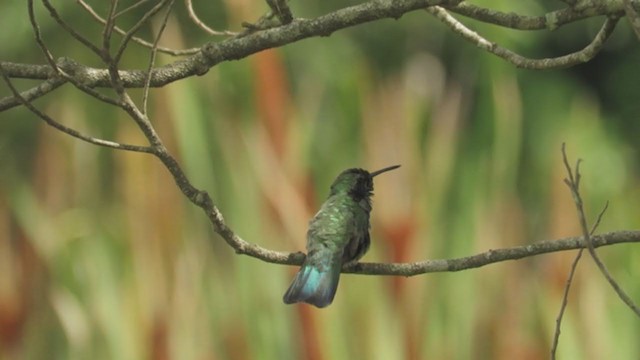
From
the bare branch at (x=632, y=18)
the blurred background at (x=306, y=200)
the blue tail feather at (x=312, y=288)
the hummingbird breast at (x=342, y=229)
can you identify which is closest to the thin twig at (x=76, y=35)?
the bare branch at (x=632, y=18)

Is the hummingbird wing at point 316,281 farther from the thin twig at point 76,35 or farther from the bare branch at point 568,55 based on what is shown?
the thin twig at point 76,35

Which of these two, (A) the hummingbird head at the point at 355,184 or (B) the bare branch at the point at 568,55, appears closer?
(B) the bare branch at the point at 568,55

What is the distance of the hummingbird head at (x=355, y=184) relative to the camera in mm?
5113

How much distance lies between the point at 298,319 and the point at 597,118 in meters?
2.40

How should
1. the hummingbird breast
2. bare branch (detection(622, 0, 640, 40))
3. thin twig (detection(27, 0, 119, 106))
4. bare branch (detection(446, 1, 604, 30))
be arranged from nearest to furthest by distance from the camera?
1. bare branch (detection(622, 0, 640, 40))
2. thin twig (detection(27, 0, 119, 106))
3. bare branch (detection(446, 1, 604, 30))
4. the hummingbird breast

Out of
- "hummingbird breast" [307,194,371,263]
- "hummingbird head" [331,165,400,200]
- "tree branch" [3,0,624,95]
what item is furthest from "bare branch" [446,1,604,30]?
"hummingbird head" [331,165,400,200]

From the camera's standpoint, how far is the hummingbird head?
5.11m

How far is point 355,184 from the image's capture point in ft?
16.9

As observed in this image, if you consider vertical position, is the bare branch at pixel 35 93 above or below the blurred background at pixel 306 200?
below

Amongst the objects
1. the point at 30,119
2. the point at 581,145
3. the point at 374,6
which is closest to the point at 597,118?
the point at 581,145

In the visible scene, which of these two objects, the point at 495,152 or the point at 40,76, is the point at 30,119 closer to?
the point at 495,152

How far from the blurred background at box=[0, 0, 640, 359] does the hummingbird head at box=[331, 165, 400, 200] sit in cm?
228

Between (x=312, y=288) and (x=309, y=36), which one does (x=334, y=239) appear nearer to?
(x=312, y=288)

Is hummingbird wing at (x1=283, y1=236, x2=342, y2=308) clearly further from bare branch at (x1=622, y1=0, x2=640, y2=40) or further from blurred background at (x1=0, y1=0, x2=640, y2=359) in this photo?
blurred background at (x1=0, y1=0, x2=640, y2=359)
